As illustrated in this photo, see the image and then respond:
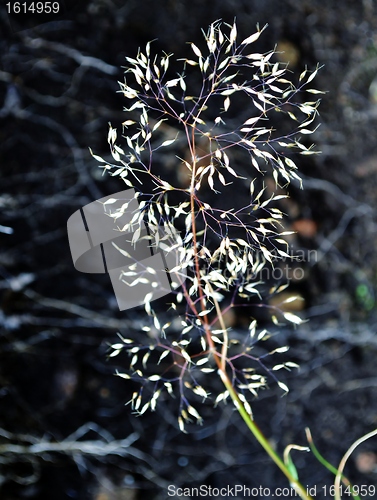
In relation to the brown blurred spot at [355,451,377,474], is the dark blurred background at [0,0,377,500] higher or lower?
higher

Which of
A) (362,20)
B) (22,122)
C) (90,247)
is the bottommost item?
(90,247)

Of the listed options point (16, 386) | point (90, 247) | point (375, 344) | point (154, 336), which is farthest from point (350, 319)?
point (16, 386)

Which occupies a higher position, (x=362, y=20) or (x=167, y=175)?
(x=362, y=20)

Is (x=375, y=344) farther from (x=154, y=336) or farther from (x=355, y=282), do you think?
(x=154, y=336)

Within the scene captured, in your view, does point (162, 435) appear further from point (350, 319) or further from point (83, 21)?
point (83, 21)

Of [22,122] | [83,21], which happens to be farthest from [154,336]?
[83,21]

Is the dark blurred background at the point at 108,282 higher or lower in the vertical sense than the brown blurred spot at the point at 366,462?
higher

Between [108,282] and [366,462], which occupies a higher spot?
[108,282]

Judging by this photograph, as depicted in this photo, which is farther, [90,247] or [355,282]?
[355,282]
